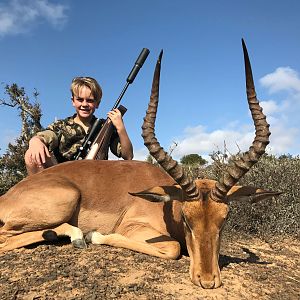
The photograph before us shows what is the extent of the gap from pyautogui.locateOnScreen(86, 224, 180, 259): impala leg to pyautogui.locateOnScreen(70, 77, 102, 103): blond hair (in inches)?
139

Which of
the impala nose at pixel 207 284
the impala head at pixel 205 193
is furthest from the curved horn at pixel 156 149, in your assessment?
the impala nose at pixel 207 284

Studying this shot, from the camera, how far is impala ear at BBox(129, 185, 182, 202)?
5.27m

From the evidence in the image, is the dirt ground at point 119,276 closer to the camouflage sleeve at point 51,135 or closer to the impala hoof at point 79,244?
the impala hoof at point 79,244

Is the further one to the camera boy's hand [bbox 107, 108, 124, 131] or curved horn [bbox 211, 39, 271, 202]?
boy's hand [bbox 107, 108, 124, 131]

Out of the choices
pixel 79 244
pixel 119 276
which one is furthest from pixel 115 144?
pixel 119 276

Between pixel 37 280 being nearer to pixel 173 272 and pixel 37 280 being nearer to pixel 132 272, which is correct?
pixel 132 272

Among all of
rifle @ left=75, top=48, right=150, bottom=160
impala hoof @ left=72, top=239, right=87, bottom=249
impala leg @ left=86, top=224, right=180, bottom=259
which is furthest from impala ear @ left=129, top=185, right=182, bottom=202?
rifle @ left=75, top=48, right=150, bottom=160

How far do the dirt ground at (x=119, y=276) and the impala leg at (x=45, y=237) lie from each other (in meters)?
0.10

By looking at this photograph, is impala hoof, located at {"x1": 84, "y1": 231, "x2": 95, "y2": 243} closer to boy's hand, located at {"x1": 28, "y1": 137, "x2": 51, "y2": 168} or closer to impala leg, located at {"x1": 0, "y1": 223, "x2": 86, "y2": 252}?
impala leg, located at {"x1": 0, "y1": 223, "x2": 86, "y2": 252}

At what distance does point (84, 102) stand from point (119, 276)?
15.3ft

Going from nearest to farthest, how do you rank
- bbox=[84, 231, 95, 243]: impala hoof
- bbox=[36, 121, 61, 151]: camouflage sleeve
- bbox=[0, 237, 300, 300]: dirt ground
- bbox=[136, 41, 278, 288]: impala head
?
bbox=[0, 237, 300, 300]: dirt ground < bbox=[136, 41, 278, 288]: impala head < bbox=[84, 231, 95, 243]: impala hoof < bbox=[36, 121, 61, 151]: camouflage sleeve

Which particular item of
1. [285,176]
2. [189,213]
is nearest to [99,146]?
[189,213]

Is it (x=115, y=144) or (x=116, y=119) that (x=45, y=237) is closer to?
(x=116, y=119)

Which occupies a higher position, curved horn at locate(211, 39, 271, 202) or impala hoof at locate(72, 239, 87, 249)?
curved horn at locate(211, 39, 271, 202)
